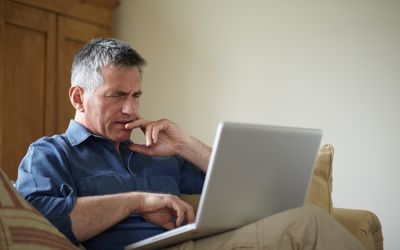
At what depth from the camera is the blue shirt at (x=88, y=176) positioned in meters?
1.38

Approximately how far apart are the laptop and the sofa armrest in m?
0.41

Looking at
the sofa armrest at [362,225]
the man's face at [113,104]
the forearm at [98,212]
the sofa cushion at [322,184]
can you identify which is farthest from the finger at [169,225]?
the sofa armrest at [362,225]

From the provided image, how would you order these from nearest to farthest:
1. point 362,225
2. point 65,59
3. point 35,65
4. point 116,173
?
point 116,173
point 362,225
point 35,65
point 65,59

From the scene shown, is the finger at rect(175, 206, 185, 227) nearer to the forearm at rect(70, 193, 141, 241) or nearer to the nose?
the forearm at rect(70, 193, 141, 241)

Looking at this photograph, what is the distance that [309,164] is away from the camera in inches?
55.5

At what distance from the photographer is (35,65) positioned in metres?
2.93

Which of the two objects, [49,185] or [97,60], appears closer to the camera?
[49,185]

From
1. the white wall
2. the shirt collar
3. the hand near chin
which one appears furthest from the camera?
the white wall

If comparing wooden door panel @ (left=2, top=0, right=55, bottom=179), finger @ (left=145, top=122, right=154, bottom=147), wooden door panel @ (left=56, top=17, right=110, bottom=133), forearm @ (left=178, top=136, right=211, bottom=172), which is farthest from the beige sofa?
wooden door panel @ (left=56, top=17, right=110, bottom=133)

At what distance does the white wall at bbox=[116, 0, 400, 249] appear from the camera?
103 inches

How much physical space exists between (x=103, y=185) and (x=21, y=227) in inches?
20.7

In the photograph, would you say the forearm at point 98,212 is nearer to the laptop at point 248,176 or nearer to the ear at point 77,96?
the laptop at point 248,176

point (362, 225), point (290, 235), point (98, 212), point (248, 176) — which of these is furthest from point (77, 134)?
point (362, 225)

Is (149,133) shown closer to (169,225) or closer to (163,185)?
(163,185)
